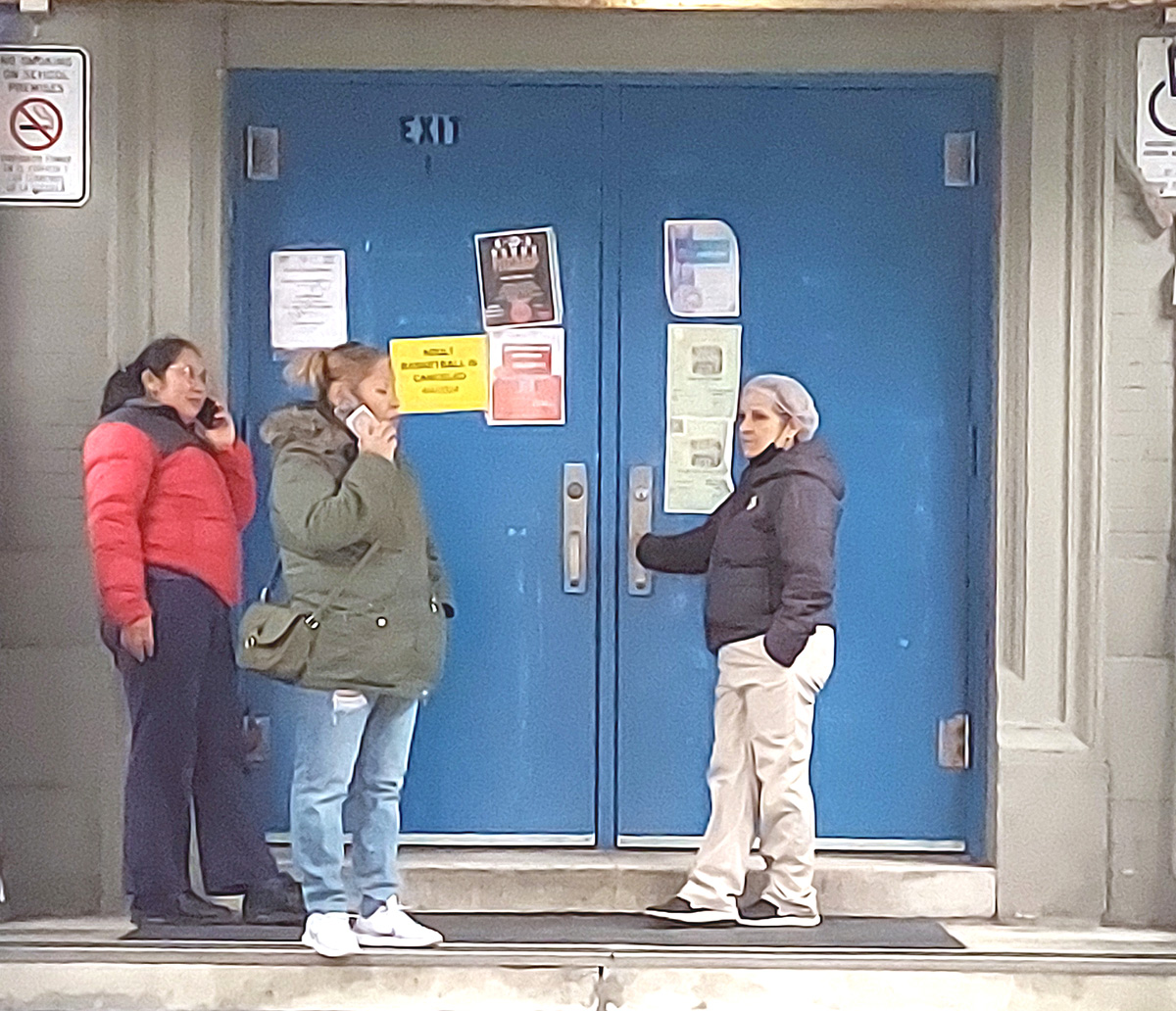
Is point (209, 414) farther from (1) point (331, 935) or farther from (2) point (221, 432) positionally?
(1) point (331, 935)

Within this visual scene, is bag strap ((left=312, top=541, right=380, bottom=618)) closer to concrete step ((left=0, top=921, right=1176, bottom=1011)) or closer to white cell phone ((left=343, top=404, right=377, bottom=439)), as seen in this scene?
white cell phone ((left=343, top=404, right=377, bottom=439))

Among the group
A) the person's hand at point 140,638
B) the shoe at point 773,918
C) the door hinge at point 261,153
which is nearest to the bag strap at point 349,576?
the person's hand at point 140,638

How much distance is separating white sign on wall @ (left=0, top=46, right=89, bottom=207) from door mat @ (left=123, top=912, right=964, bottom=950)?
202 centimetres

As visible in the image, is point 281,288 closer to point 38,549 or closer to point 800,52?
point 38,549

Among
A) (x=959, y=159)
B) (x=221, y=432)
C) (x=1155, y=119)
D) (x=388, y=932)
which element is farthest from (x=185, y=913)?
(x=1155, y=119)

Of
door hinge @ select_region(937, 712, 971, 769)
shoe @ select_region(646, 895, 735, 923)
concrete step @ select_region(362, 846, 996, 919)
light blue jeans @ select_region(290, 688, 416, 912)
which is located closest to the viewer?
light blue jeans @ select_region(290, 688, 416, 912)

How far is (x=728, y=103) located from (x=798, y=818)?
1977 millimetres

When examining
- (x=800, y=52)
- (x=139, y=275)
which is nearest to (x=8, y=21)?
(x=139, y=275)

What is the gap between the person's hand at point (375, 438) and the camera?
16.6 feet

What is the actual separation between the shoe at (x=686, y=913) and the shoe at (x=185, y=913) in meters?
1.16

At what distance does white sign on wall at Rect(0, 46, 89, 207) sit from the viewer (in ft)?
17.0

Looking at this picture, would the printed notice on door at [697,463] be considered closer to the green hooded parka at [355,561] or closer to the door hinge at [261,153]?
the green hooded parka at [355,561]

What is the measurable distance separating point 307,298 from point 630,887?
6.09ft

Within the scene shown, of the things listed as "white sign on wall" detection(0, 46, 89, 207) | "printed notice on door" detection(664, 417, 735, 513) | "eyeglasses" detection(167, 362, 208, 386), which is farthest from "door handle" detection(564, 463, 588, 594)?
"white sign on wall" detection(0, 46, 89, 207)
